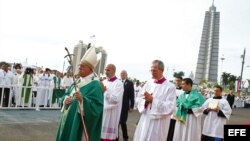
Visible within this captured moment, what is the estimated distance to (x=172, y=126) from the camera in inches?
402

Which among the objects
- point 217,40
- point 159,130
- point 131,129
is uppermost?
point 217,40

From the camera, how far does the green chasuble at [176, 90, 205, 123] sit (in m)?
9.15

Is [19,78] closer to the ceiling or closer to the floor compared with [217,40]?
closer to the floor

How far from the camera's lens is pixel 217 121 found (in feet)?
32.0

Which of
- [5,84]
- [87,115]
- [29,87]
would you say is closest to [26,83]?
[29,87]

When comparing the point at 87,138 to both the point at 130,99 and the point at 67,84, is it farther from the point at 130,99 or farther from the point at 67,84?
the point at 67,84

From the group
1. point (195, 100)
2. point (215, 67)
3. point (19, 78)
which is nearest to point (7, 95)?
point (19, 78)

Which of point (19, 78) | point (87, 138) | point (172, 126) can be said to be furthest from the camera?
point (19, 78)

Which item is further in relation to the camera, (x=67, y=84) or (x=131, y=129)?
(x=67, y=84)

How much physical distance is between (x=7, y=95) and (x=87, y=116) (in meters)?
10.9

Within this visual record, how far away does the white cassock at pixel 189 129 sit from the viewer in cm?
929

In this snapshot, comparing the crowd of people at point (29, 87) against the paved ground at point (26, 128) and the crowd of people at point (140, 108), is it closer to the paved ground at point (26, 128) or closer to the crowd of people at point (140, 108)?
the paved ground at point (26, 128)

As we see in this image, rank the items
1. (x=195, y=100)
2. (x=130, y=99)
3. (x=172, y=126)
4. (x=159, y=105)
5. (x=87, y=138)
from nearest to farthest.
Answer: (x=87, y=138) → (x=159, y=105) → (x=195, y=100) → (x=172, y=126) → (x=130, y=99)

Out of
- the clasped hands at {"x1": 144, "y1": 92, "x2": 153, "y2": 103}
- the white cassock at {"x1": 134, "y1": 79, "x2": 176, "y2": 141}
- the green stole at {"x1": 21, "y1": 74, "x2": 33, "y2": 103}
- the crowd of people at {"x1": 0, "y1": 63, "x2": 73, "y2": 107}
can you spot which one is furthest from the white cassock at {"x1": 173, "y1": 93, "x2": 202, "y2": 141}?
the green stole at {"x1": 21, "y1": 74, "x2": 33, "y2": 103}
